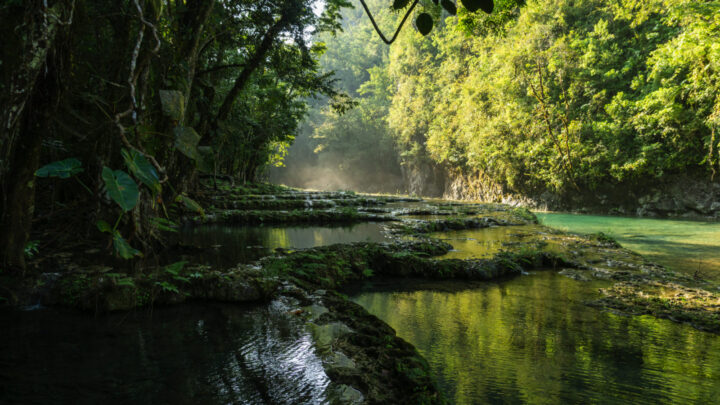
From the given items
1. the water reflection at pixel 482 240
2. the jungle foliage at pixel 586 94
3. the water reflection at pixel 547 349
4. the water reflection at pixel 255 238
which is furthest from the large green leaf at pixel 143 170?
the jungle foliage at pixel 586 94

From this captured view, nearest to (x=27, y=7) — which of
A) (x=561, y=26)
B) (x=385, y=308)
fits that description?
(x=385, y=308)

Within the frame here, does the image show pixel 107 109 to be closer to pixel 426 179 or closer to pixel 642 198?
pixel 642 198

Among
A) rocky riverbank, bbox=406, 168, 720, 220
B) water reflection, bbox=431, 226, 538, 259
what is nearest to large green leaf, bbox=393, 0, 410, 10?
water reflection, bbox=431, 226, 538, 259

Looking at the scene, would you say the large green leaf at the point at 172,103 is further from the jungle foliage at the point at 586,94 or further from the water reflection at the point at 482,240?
the jungle foliage at the point at 586,94

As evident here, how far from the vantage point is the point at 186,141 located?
2.17 metres

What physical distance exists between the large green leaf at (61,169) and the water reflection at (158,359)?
95 cm

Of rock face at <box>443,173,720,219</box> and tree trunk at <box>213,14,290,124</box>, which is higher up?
tree trunk at <box>213,14,290,124</box>

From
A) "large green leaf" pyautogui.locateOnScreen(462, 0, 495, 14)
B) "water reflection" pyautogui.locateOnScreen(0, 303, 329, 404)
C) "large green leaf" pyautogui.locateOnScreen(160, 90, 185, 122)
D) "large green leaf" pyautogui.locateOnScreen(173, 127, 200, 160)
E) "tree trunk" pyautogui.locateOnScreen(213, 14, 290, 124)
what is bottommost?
"water reflection" pyautogui.locateOnScreen(0, 303, 329, 404)

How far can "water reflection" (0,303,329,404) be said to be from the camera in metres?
1.50

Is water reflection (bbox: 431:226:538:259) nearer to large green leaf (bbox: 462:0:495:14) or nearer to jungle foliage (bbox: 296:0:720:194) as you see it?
jungle foliage (bbox: 296:0:720:194)

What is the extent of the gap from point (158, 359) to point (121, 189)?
3.03 feet

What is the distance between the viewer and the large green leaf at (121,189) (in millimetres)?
1472

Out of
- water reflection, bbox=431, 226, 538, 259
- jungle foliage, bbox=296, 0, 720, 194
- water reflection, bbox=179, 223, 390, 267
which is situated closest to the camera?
water reflection, bbox=179, 223, 390, 267

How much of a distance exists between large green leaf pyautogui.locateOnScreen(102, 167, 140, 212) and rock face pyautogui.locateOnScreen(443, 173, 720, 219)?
57.2 feet
